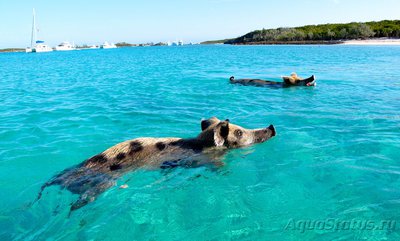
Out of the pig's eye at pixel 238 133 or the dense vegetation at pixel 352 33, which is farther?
the dense vegetation at pixel 352 33

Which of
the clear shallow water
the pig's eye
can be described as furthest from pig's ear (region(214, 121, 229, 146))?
the pig's eye

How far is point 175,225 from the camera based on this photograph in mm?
6199

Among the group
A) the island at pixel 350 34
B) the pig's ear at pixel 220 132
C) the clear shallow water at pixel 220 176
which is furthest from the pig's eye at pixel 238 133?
the island at pixel 350 34

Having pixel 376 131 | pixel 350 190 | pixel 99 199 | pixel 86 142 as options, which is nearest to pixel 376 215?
pixel 350 190

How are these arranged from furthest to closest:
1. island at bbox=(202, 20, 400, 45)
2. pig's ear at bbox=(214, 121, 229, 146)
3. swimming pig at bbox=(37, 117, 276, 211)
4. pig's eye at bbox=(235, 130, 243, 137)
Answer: island at bbox=(202, 20, 400, 45)
pig's eye at bbox=(235, 130, 243, 137)
pig's ear at bbox=(214, 121, 229, 146)
swimming pig at bbox=(37, 117, 276, 211)

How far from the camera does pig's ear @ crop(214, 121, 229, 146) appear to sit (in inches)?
347

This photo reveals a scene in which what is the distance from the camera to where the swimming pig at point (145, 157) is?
7.38 m

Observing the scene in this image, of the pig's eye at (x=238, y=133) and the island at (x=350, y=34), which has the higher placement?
the island at (x=350, y=34)

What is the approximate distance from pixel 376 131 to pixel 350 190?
522 centimetres

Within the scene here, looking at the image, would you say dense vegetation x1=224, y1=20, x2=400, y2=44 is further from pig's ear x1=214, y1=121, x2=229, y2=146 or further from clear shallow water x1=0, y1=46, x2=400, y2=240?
pig's ear x1=214, y1=121, x2=229, y2=146

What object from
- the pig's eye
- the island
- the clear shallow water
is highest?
the island

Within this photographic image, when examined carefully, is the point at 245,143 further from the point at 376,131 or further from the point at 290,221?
the point at 376,131

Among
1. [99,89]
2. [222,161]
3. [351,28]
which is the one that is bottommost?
[222,161]

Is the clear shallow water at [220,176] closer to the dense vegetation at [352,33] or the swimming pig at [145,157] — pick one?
the swimming pig at [145,157]
